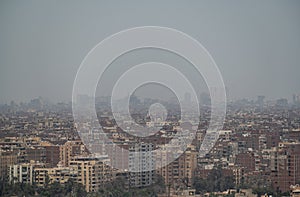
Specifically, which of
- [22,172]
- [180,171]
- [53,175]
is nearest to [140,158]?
[180,171]

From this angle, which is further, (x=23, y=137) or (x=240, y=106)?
(x=240, y=106)

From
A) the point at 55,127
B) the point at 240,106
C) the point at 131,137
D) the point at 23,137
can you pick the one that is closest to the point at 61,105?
the point at 55,127

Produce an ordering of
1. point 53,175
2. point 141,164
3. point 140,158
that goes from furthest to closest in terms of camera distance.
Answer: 1. point 140,158
2. point 141,164
3. point 53,175

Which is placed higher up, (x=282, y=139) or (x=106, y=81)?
(x=106, y=81)

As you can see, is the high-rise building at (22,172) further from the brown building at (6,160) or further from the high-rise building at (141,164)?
the high-rise building at (141,164)

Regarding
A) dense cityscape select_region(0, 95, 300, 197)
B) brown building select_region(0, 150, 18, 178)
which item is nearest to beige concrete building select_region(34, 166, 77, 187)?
dense cityscape select_region(0, 95, 300, 197)

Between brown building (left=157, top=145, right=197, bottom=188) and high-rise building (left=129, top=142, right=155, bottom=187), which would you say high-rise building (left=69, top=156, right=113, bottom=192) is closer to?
high-rise building (left=129, top=142, right=155, bottom=187)

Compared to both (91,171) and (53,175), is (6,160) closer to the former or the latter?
(53,175)

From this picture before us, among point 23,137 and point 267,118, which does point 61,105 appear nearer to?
point 23,137

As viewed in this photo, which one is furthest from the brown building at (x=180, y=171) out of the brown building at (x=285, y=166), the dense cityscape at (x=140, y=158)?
the brown building at (x=285, y=166)
